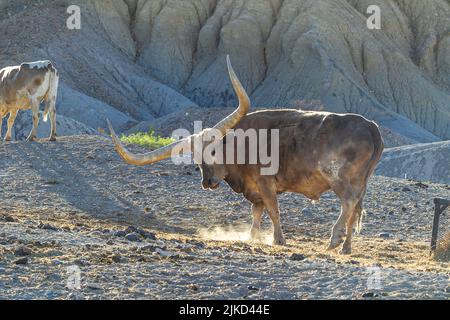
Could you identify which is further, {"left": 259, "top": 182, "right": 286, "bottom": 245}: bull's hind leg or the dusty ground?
{"left": 259, "top": 182, "right": 286, "bottom": 245}: bull's hind leg

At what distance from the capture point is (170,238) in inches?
535

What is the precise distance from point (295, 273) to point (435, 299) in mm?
1841

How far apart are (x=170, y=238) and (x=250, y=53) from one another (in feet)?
167

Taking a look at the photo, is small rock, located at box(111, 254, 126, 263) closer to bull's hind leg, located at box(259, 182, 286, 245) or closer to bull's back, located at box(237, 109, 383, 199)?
bull's back, located at box(237, 109, 383, 199)

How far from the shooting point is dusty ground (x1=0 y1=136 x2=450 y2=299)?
9188mm

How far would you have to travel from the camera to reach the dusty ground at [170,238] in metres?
9.19

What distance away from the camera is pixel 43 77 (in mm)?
25906

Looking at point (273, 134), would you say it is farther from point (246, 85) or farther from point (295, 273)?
point (246, 85)

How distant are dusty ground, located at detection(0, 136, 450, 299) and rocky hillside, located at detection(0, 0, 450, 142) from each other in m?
32.3

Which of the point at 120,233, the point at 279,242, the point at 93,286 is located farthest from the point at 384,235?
the point at 93,286

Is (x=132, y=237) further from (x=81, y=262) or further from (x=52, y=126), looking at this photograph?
(x=52, y=126)

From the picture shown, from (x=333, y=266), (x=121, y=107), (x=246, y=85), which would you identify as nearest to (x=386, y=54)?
(x=246, y=85)

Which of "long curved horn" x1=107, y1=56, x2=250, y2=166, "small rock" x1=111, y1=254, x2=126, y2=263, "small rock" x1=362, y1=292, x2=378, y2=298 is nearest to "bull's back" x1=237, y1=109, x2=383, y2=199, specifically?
"long curved horn" x1=107, y1=56, x2=250, y2=166

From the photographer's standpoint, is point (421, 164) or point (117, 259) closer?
point (117, 259)
